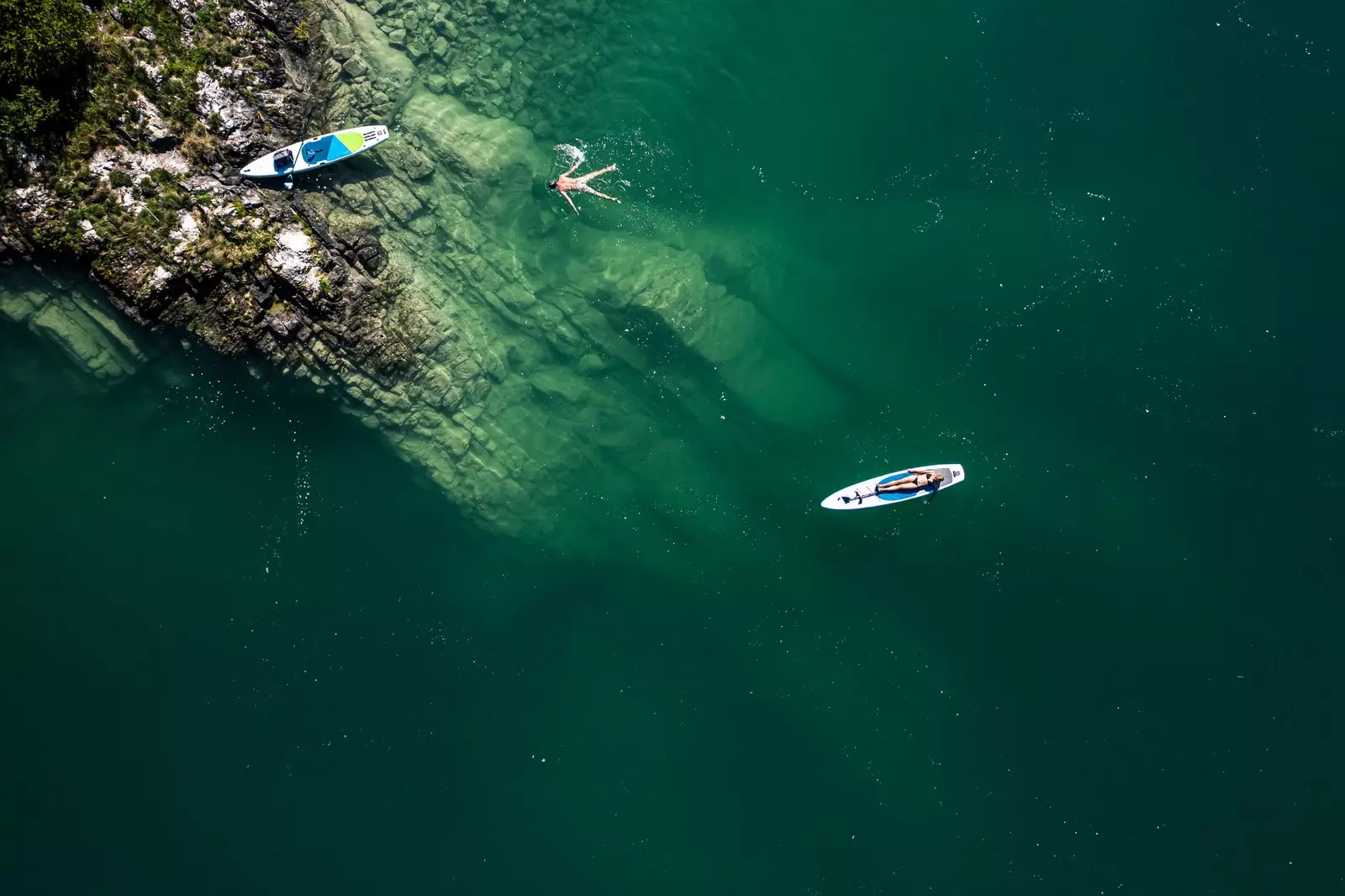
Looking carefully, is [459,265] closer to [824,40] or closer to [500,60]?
[500,60]

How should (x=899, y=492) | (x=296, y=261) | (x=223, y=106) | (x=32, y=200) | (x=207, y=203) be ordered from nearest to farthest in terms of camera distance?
1. (x=32, y=200)
2. (x=207, y=203)
3. (x=223, y=106)
4. (x=296, y=261)
5. (x=899, y=492)

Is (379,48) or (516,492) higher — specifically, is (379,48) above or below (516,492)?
above

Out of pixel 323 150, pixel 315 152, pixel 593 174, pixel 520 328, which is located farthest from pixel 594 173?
pixel 315 152

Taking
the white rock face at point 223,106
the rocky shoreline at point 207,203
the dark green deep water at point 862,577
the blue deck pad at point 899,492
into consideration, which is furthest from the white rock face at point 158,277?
the blue deck pad at point 899,492

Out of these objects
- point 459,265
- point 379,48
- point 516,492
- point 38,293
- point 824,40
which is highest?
point 379,48

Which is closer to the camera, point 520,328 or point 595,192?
point 595,192

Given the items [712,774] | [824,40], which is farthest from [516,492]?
→ [824,40]

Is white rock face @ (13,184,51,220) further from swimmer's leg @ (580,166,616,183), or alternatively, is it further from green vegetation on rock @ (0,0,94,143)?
swimmer's leg @ (580,166,616,183)

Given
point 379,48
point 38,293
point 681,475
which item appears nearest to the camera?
point 38,293

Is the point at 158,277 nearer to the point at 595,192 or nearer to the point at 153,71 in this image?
the point at 153,71
